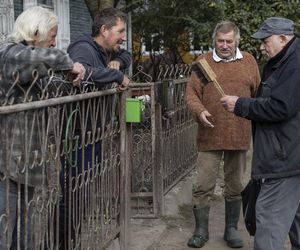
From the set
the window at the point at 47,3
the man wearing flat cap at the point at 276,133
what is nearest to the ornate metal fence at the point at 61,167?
the man wearing flat cap at the point at 276,133

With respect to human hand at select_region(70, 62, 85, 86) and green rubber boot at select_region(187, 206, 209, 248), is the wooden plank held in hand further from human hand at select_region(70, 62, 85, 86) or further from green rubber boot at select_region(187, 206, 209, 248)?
human hand at select_region(70, 62, 85, 86)

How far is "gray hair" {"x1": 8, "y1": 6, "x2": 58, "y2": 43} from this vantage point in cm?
328

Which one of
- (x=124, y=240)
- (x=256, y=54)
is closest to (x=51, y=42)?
(x=124, y=240)

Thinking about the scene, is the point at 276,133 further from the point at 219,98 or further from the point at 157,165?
the point at 157,165

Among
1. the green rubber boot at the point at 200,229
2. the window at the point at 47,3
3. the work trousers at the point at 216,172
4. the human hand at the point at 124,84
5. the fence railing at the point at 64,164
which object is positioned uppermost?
the window at the point at 47,3

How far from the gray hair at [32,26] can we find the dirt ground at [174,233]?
2297 millimetres

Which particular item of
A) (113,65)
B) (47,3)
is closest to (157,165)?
(113,65)

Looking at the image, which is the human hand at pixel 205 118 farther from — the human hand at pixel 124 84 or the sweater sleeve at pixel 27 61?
the sweater sleeve at pixel 27 61

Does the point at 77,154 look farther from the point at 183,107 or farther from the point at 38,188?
the point at 183,107

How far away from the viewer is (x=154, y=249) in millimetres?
5012

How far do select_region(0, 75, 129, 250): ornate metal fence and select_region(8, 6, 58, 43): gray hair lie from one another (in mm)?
280

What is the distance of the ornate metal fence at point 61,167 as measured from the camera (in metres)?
2.77

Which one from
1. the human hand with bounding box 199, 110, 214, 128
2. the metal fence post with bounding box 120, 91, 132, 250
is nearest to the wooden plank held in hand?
the human hand with bounding box 199, 110, 214, 128

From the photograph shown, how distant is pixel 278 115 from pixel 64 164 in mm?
1369
